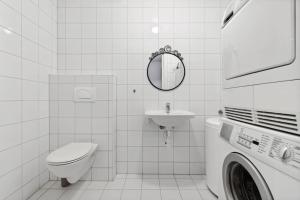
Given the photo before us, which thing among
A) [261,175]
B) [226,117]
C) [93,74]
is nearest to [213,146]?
[226,117]

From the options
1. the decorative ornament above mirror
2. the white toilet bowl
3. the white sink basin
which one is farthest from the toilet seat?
the decorative ornament above mirror

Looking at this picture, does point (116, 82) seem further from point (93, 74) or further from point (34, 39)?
point (34, 39)

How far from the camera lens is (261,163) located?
0.79 metres

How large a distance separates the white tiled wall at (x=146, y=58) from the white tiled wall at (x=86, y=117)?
203 millimetres

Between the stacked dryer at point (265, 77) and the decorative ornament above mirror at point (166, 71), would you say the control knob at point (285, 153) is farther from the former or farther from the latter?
the decorative ornament above mirror at point (166, 71)

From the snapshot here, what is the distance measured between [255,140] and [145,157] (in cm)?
163

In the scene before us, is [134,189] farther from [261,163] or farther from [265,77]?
[265,77]

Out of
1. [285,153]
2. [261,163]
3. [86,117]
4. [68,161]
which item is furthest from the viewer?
[86,117]

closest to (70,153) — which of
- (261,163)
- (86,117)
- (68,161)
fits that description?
(68,161)

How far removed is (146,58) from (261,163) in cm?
177

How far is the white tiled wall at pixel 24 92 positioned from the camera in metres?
1.43

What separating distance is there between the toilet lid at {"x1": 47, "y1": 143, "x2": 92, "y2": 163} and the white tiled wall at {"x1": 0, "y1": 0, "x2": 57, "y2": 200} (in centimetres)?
32

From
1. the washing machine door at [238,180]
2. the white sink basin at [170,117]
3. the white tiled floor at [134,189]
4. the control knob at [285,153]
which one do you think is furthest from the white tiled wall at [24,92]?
the control knob at [285,153]

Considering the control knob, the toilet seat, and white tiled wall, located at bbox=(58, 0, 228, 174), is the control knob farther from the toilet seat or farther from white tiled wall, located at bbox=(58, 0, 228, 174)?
white tiled wall, located at bbox=(58, 0, 228, 174)
